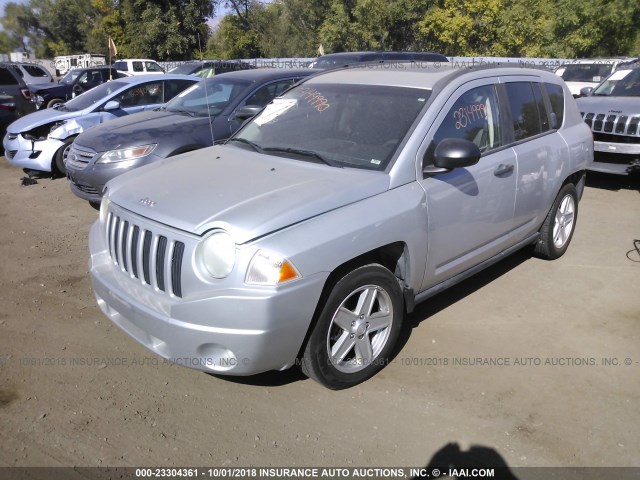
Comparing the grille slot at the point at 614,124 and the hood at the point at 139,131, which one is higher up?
the hood at the point at 139,131

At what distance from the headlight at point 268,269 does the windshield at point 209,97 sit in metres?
4.74

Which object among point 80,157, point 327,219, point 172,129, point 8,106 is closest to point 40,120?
point 80,157

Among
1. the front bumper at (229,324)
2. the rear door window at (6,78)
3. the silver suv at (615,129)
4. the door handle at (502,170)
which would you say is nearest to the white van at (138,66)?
the rear door window at (6,78)

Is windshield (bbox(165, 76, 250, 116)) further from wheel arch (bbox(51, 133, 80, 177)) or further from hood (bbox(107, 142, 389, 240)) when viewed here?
hood (bbox(107, 142, 389, 240))

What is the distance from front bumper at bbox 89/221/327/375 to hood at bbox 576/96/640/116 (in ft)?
22.9

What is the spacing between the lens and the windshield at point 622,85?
9.05m

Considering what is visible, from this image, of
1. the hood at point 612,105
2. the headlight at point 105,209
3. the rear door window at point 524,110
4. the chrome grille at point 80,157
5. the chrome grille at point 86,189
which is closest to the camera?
the headlight at point 105,209

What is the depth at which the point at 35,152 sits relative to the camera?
28.9 ft

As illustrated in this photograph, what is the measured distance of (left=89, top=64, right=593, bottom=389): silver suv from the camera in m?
2.93

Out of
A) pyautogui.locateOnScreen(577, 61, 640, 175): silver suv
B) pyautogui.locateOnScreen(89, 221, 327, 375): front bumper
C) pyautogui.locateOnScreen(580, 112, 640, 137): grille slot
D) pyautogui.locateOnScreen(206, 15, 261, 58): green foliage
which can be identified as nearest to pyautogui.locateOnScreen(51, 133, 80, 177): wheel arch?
pyautogui.locateOnScreen(89, 221, 327, 375): front bumper

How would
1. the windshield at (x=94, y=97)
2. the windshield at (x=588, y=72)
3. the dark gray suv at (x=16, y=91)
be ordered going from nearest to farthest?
the windshield at (x=94, y=97), the dark gray suv at (x=16, y=91), the windshield at (x=588, y=72)

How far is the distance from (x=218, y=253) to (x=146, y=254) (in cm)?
50

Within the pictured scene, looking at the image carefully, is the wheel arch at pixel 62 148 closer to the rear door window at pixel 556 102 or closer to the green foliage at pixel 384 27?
the rear door window at pixel 556 102

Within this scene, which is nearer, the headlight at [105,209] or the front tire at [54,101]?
the headlight at [105,209]
